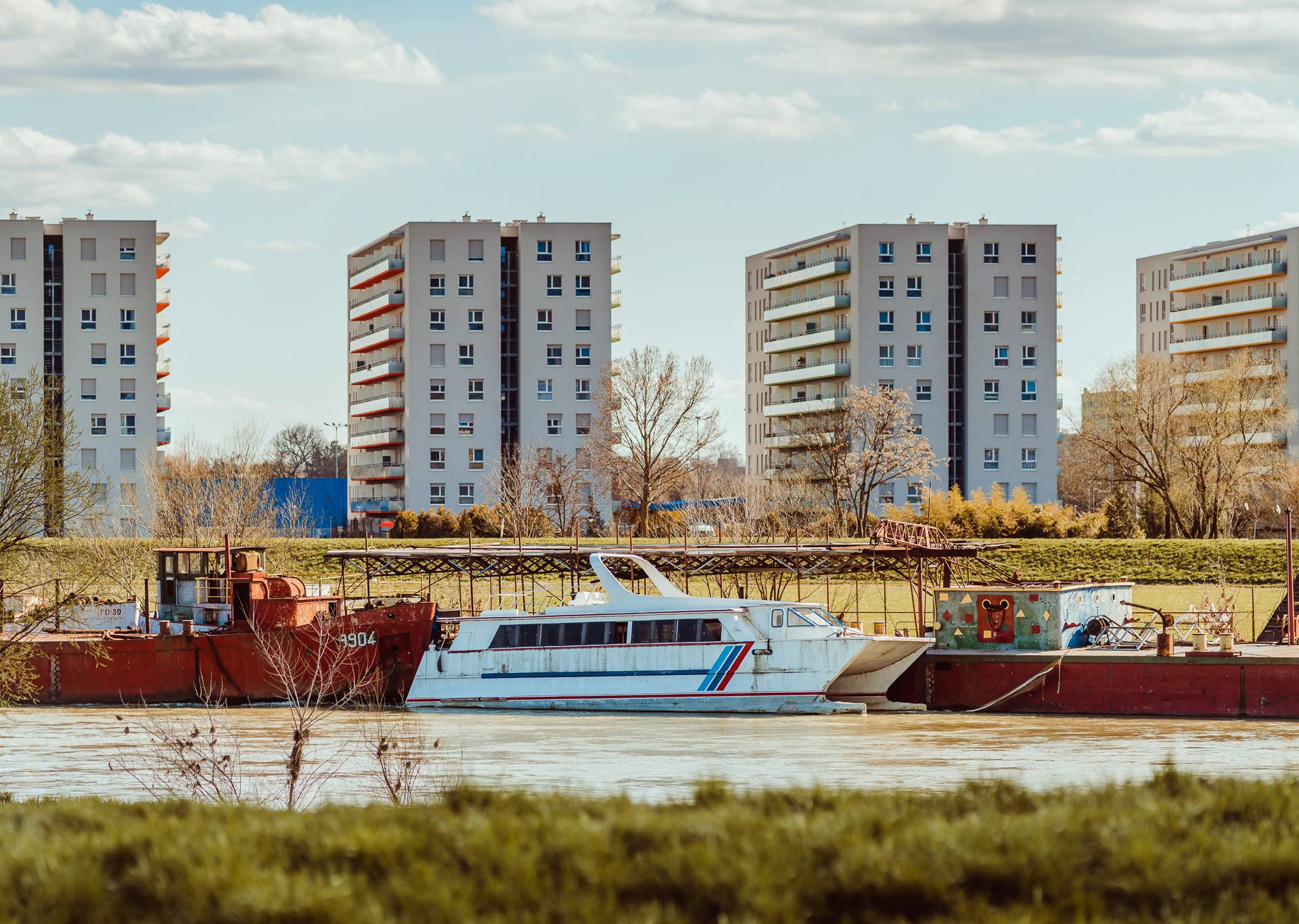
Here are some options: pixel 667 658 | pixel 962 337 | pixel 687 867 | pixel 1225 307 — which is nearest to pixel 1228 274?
pixel 1225 307

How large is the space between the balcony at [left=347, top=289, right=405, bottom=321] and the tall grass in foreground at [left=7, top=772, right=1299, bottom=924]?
113 m

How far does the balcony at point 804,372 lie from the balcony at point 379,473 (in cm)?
2929

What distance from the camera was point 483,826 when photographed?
35.3 ft

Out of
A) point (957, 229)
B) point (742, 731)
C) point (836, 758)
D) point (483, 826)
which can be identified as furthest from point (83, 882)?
point (957, 229)

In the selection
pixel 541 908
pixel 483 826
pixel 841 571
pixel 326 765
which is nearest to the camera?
pixel 541 908

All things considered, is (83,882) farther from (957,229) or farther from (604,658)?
(957,229)

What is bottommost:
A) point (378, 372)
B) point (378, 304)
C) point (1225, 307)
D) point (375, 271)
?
point (378, 372)

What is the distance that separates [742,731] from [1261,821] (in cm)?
2614

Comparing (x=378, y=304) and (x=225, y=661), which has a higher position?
(x=378, y=304)

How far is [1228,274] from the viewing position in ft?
447

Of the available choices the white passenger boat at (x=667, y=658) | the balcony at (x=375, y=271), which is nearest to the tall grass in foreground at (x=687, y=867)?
the white passenger boat at (x=667, y=658)

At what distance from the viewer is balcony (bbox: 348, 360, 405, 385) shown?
123419 millimetres

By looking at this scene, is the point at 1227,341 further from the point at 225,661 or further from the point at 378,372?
the point at 225,661

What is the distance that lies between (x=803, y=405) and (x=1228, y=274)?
3696cm
